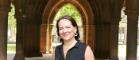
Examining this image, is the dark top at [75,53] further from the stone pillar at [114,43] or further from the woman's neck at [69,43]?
the stone pillar at [114,43]

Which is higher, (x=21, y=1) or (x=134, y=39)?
(x=21, y=1)

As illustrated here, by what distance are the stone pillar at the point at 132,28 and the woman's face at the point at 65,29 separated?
11.6 m

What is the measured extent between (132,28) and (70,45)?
11839 millimetres

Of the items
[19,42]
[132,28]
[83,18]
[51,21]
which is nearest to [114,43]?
[19,42]

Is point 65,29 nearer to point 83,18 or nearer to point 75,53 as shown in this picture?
A: point 75,53

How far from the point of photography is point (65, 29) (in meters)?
3.22

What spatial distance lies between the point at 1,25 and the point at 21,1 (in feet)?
16.4

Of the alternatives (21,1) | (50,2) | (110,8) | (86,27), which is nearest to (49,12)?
(50,2)

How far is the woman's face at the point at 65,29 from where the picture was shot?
3.21 meters

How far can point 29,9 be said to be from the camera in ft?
78.4

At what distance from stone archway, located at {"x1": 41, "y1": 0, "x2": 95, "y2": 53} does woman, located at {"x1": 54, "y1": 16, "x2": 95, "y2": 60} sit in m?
21.9

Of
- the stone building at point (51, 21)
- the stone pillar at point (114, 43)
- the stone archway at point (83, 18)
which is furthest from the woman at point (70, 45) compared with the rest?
the stone archway at point (83, 18)

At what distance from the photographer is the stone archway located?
83.9ft

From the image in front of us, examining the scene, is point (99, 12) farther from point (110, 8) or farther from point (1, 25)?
point (1, 25)
